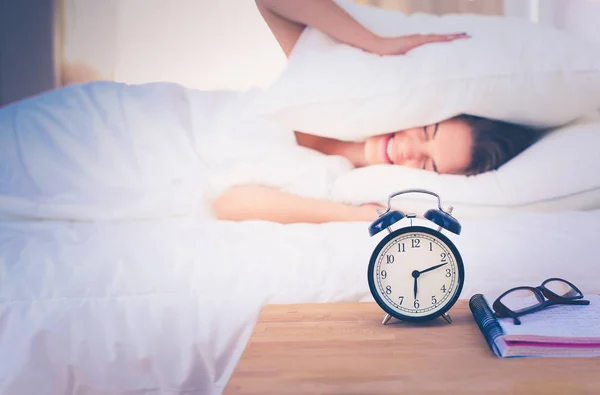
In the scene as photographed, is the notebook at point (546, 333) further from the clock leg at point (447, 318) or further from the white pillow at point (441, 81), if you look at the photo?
the white pillow at point (441, 81)

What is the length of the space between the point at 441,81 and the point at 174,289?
69cm

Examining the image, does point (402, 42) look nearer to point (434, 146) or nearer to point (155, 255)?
point (434, 146)

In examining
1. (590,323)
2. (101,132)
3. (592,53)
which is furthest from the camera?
(101,132)

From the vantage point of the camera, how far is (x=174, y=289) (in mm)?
987

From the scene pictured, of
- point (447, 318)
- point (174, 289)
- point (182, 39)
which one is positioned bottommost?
point (174, 289)

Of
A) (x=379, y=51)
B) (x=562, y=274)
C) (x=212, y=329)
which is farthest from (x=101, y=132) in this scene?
(x=562, y=274)

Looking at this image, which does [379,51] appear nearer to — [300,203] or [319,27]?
[319,27]

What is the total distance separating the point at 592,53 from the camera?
110 cm

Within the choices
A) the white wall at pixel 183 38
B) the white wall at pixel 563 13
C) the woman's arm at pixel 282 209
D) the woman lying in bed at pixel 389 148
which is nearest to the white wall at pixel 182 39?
the white wall at pixel 183 38

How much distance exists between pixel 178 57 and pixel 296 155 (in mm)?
361

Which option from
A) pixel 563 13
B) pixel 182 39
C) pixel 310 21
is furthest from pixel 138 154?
pixel 563 13

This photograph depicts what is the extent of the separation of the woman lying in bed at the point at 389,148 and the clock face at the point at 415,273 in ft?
0.97

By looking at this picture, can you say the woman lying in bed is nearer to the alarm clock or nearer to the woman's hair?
the woman's hair

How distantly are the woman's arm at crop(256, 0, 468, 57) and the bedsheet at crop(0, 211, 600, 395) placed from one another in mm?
454
